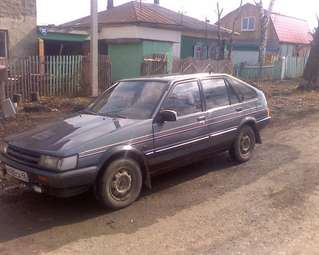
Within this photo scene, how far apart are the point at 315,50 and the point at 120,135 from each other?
16465 millimetres

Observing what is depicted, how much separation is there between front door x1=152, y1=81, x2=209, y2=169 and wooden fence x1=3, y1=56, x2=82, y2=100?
8349mm

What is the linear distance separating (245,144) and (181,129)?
173 cm

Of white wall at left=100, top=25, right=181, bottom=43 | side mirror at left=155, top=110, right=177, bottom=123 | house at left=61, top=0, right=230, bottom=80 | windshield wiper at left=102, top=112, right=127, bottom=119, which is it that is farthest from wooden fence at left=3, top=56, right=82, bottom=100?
side mirror at left=155, top=110, right=177, bottom=123

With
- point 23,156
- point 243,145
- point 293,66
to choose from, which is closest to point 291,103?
point 243,145

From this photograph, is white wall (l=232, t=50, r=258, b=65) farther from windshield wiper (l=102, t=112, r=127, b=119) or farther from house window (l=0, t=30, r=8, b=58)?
windshield wiper (l=102, t=112, r=127, b=119)

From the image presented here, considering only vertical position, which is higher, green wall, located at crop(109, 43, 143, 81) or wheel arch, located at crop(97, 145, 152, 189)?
green wall, located at crop(109, 43, 143, 81)

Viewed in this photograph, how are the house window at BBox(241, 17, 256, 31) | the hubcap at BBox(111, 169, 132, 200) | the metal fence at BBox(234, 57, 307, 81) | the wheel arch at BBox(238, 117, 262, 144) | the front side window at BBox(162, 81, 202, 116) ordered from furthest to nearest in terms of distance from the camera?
the house window at BBox(241, 17, 256, 31) < the metal fence at BBox(234, 57, 307, 81) < the wheel arch at BBox(238, 117, 262, 144) < the front side window at BBox(162, 81, 202, 116) < the hubcap at BBox(111, 169, 132, 200)

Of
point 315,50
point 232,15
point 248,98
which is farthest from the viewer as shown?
point 232,15

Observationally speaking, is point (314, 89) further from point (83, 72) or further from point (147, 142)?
point (147, 142)

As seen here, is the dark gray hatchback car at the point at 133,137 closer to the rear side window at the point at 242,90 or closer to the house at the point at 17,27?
the rear side window at the point at 242,90

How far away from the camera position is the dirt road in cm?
418

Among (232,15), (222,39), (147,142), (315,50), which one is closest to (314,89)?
(315,50)

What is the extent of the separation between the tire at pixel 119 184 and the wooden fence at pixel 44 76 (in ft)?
29.1

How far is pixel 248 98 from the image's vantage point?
7207mm
